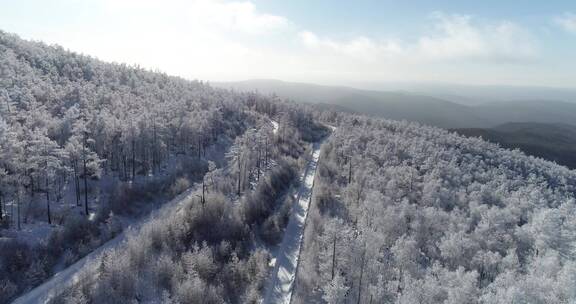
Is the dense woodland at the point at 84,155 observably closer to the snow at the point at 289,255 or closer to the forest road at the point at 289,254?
the forest road at the point at 289,254

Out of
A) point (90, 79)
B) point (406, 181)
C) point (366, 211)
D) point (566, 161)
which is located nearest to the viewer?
point (366, 211)

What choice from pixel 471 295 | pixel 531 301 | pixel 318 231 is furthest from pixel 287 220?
pixel 531 301

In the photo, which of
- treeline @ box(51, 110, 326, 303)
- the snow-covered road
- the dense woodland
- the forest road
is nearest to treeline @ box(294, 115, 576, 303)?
the forest road

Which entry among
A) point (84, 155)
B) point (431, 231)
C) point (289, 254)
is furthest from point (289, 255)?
point (84, 155)

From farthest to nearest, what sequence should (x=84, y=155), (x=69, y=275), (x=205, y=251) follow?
(x=84, y=155) < (x=205, y=251) < (x=69, y=275)

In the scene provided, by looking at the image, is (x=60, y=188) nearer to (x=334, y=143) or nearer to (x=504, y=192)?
(x=334, y=143)

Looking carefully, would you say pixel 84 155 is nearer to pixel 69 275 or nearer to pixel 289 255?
pixel 69 275
